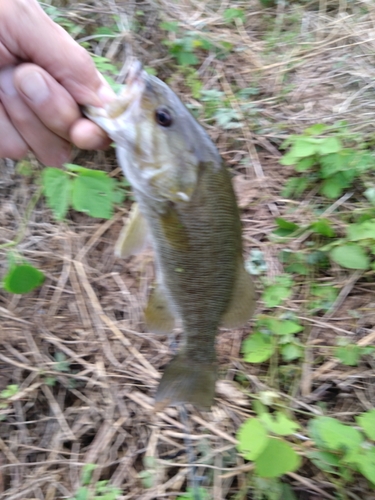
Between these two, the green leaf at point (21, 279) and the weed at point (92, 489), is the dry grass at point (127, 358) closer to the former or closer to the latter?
the weed at point (92, 489)

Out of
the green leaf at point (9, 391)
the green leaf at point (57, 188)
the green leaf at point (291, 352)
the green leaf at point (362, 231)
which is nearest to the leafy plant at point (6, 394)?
the green leaf at point (9, 391)

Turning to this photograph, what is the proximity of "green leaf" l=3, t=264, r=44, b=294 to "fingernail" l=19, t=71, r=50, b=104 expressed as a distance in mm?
888

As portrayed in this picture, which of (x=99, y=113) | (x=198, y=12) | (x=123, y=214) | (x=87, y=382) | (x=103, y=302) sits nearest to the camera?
(x=99, y=113)

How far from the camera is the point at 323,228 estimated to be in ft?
8.13

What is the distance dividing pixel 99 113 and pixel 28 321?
1.31m

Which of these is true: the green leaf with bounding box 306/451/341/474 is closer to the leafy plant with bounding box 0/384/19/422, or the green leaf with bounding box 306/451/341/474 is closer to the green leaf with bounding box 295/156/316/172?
the leafy plant with bounding box 0/384/19/422

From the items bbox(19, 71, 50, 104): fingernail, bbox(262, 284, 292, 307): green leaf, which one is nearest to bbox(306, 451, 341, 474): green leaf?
bbox(262, 284, 292, 307): green leaf

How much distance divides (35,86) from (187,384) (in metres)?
1.28

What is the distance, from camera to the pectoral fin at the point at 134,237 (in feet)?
5.47

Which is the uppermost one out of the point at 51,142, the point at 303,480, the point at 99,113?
the point at 99,113

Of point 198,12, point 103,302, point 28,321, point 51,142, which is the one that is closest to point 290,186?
point 103,302

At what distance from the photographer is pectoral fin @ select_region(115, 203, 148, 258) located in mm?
1668

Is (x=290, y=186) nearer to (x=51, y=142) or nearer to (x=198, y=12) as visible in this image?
(x=51, y=142)

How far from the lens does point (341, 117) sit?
3.22 metres
